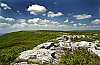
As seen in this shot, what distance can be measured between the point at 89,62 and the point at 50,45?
2445 centimetres

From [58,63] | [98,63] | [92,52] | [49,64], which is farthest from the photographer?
[92,52]

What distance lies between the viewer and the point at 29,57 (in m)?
50.4

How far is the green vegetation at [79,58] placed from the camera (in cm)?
5436

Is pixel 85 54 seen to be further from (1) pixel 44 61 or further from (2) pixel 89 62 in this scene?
(1) pixel 44 61

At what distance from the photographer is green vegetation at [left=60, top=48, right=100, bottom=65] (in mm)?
54359

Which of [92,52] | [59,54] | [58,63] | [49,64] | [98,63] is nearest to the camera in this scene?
[49,64]

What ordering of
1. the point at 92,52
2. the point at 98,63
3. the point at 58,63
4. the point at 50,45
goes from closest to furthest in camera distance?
the point at 58,63 → the point at 98,63 → the point at 92,52 → the point at 50,45

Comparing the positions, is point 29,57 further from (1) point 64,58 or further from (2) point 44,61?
(1) point 64,58

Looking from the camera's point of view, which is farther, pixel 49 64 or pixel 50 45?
pixel 50 45

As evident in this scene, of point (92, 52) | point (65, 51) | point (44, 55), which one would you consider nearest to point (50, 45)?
point (65, 51)

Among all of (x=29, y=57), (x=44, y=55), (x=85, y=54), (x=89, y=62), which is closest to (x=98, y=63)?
(x=89, y=62)

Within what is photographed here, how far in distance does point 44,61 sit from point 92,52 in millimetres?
24063

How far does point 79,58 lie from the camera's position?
59031 millimetres

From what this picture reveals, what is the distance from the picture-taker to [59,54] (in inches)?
2420
